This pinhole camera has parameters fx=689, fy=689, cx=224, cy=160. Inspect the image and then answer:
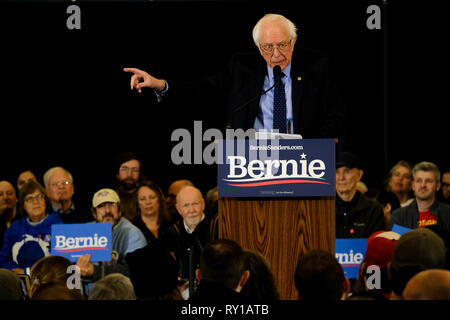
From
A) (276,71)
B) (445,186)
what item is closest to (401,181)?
(445,186)

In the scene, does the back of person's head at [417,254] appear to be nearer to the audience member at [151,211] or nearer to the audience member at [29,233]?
the audience member at [151,211]

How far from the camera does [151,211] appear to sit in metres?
5.84

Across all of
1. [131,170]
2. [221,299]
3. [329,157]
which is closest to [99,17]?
[131,170]

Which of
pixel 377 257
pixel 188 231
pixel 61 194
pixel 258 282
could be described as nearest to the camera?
pixel 258 282

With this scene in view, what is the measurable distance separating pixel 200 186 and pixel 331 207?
464 centimetres

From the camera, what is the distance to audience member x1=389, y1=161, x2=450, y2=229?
5.27 meters

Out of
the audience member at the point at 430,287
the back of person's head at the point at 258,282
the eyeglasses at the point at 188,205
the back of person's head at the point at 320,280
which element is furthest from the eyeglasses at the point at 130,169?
the audience member at the point at 430,287

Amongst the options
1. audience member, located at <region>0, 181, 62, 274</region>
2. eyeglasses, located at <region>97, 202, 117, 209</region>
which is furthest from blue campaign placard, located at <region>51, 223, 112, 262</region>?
eyeglasses, located at <region>97, 202, 117, 209</region>

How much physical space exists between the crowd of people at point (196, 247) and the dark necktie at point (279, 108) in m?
0.77

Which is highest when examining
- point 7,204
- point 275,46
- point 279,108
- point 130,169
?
point 275,46

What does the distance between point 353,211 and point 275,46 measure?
75.4 inches

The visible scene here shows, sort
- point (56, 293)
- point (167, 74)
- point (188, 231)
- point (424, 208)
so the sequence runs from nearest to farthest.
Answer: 1. point (56, 293)
2. point (188, 231)
3. point (424, 208)
4. point (167, 74)

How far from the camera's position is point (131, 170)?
6613 mm

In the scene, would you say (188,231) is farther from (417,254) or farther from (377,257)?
(417,254)
